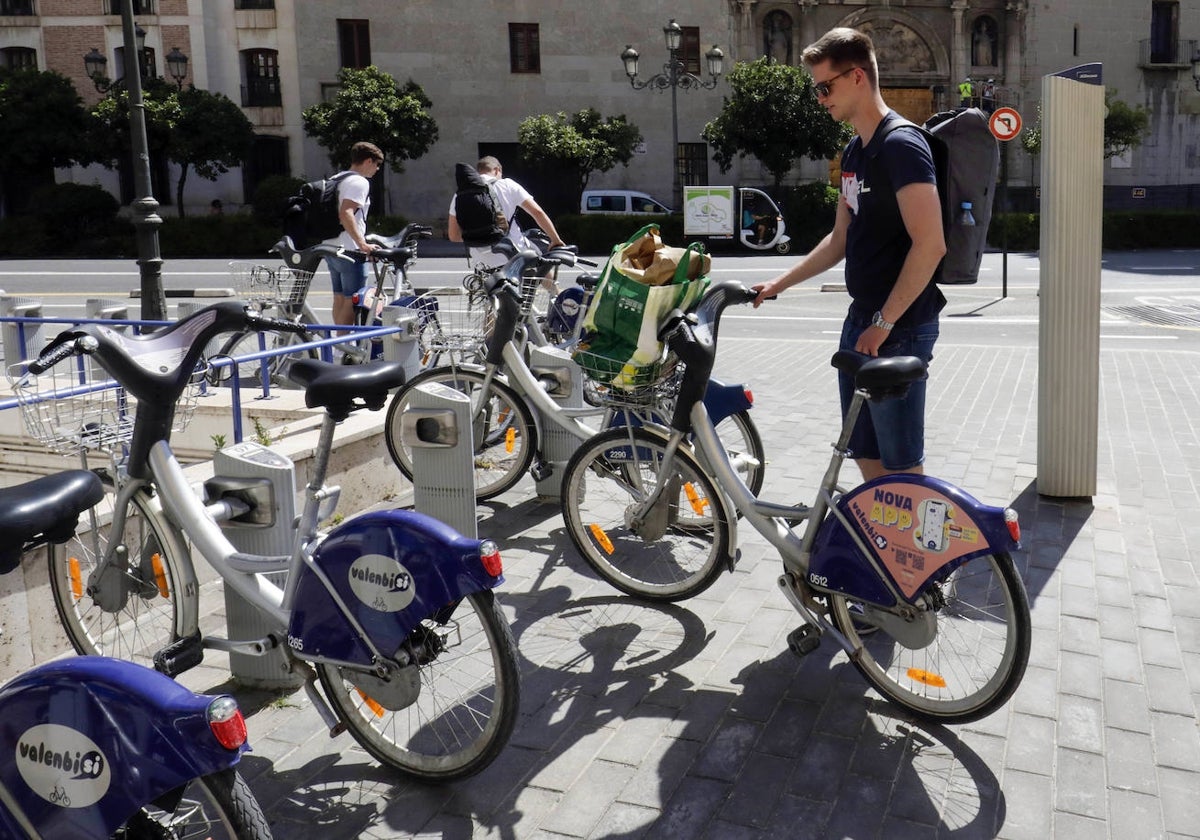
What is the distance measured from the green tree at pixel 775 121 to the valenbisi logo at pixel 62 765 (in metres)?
34.6

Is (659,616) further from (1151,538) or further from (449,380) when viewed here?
(1151,538)

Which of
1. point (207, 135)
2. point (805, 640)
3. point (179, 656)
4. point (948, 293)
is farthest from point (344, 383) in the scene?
point (207, 135)

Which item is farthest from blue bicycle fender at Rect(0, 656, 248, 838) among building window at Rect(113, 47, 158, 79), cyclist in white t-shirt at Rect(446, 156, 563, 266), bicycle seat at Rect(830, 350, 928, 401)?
building window at Rect(113, 47, 158, 79)

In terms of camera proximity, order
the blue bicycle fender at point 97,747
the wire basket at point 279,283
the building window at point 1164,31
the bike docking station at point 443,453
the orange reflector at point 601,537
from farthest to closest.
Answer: the building window at point 1164,31 → the wire basket at point 279,283 → the orange reflector at point 601,537 → the bike docking station at point 443,453 → the blue bicycle fender at point 97,747

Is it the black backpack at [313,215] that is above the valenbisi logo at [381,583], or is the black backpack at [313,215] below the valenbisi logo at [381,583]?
above

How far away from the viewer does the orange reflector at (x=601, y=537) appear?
4.99 m

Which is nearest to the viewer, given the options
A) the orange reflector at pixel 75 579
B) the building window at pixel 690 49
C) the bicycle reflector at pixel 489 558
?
the bicycle reflector at pixel 489 558

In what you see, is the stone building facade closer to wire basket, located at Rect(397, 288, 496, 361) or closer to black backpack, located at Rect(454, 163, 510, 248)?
black backpack, located at Rect(454, 163, 510, 248)

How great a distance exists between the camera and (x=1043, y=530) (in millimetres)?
5824

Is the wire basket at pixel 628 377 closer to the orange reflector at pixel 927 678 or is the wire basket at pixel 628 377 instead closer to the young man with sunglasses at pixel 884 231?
the young man with sunglasses at pixel 884 231

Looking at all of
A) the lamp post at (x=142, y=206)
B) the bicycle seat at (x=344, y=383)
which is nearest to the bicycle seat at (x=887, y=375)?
the bicycle seat at (x=344, y=383)

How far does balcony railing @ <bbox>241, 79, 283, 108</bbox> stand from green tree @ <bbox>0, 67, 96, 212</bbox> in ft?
19.3

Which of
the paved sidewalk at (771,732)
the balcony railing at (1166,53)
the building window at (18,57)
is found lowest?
the paved sidewalk at (771,732)

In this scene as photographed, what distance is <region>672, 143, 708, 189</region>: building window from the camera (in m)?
42.1
